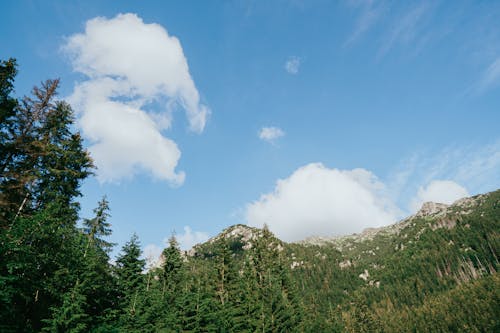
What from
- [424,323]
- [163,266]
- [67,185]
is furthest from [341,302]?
[67,185]

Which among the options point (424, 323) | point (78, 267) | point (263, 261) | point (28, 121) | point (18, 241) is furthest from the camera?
point (424, 323)

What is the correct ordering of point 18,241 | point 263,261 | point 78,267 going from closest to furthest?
point 18,241 → point 78,267 → point 263,261

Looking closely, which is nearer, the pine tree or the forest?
the forest

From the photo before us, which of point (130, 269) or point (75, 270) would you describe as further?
point (130, 269)

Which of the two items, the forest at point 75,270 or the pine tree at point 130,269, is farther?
the pine tree at point 130,269

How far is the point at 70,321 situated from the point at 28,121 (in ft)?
52.8

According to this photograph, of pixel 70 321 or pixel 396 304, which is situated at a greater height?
pixel 396 304

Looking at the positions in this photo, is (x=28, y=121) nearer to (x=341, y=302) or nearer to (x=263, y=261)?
(x=263, y=261)

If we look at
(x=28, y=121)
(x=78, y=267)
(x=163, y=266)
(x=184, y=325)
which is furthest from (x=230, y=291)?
(x=28, y=121)

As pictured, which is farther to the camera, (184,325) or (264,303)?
(264,303)

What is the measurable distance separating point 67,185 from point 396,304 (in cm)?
20576

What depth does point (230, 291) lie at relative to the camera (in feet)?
127

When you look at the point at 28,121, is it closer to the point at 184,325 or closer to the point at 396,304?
the point at 184,325

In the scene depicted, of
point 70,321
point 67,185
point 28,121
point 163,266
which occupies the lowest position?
point 70,321
